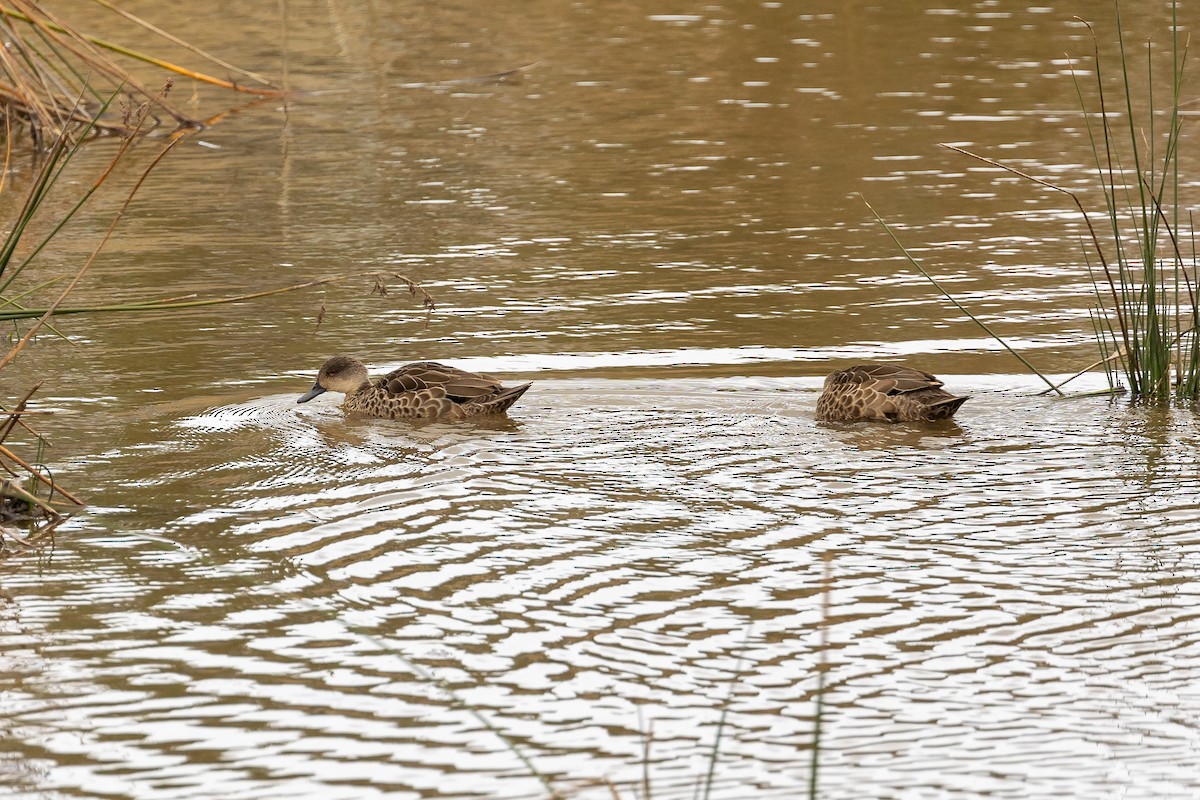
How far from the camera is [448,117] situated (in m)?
18.7

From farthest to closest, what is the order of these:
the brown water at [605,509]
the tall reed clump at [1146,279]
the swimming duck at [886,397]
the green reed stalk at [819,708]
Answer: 1. the swimming duck at [886,397]
2. the tall reed clump at [1146,279]
3. the brown water at [605,509]
4. the green reed stalk at [819,708]

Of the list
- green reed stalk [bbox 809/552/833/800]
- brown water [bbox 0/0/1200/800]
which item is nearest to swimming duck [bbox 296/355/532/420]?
brown water [bbox 0/0/1200/800]

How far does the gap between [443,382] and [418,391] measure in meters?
0.15

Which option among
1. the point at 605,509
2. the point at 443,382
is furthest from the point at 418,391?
the point at 605,509

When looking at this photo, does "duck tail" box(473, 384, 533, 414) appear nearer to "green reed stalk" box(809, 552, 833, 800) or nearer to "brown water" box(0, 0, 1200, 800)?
"brown water" box(0, 0, 1200, 800)

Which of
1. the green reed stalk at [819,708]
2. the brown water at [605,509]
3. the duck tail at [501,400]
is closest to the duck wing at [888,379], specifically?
the brown water at [605,509]

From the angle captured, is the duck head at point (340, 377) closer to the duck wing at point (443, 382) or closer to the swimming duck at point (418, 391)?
the swimming duck at point (418, 391)

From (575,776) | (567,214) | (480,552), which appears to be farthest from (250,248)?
(575,776)

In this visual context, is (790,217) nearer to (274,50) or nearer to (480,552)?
(480,552)

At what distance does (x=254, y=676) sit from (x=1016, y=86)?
1550 centimetres

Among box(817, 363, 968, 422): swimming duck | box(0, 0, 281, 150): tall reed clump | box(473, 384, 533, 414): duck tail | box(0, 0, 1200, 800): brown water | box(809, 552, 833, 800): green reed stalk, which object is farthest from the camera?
box(0, 0, 281, 150): tall reed clump

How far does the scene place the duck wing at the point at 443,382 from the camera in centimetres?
913

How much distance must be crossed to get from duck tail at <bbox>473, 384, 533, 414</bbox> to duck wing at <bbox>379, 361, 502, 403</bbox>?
53 millimetres

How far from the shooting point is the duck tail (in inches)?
354
